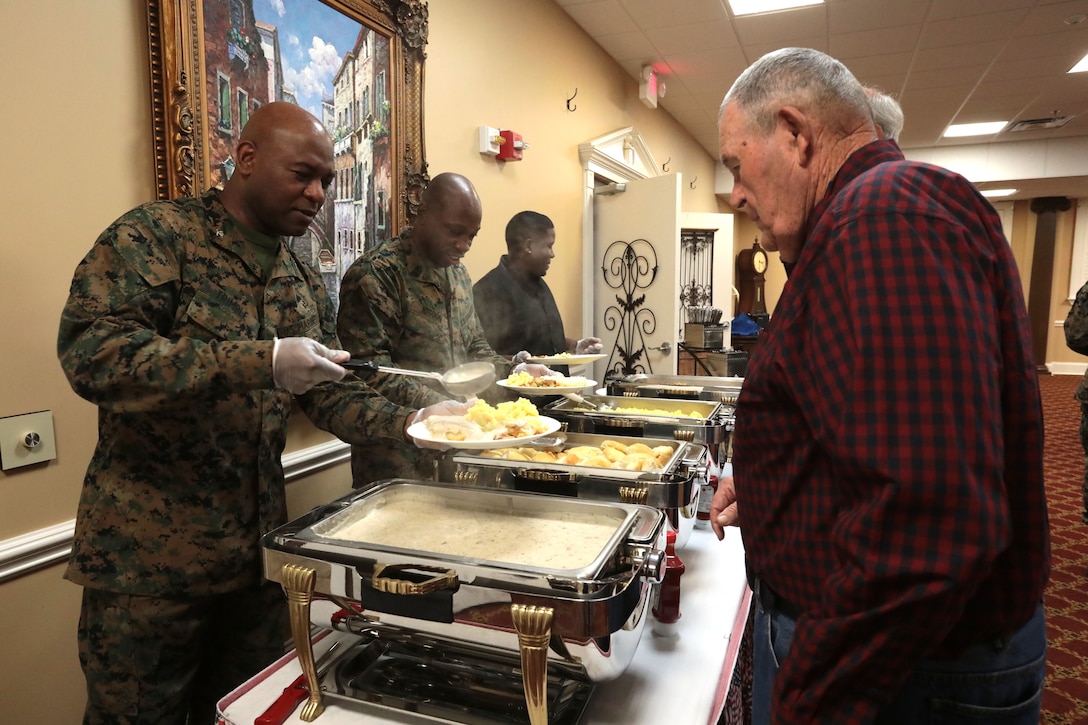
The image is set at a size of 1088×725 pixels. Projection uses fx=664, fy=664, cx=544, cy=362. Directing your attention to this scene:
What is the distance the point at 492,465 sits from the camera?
1.35 meters

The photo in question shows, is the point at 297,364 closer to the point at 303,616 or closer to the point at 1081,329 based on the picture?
the point at 303,616

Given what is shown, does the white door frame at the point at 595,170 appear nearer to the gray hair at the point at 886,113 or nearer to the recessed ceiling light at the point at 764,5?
the recessed ceiling light at the point at 764,5

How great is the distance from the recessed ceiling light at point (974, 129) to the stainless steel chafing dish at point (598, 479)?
6.80 meters

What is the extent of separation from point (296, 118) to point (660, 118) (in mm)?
5038

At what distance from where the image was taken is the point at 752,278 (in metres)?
8.75

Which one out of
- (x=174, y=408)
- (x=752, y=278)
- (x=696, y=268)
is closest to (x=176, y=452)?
(x=174, y=408)

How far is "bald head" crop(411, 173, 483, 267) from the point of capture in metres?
1.89

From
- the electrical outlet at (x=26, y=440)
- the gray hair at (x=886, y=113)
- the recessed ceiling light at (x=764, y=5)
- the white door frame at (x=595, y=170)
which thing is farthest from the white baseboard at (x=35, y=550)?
the recessed ceiling light at (x=764, y=5)

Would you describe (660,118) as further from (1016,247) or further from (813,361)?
(1016,247)

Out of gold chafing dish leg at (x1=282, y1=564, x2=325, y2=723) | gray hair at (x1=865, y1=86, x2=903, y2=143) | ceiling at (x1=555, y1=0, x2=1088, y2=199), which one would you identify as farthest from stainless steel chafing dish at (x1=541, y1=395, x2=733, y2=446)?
ceiling at (x1=555, y1=0, x2=1088, y2=199)

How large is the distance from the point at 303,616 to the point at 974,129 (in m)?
7.92

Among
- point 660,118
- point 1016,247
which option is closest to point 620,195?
point 660,118

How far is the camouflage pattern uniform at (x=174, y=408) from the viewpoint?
3.54 feet

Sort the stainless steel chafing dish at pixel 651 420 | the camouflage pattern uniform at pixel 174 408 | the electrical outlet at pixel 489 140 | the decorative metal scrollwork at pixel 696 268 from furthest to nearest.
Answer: the decorative metal scrollwork at pixel 696 268 → the electrical outlet at pixel 489 140 → the stainless steel chafing dish at pixel 651 420 → the camouflage pattern uniform at pixel 174 408
